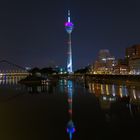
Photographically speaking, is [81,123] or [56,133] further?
[81,123]

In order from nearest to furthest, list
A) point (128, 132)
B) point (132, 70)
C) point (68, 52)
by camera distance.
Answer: point (128, 132) < point (132, 70) < point (68, 52)

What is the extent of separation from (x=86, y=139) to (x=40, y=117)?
337 inches

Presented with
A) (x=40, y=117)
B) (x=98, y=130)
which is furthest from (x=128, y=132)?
(x=40, y=117)

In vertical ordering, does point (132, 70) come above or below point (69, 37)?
below

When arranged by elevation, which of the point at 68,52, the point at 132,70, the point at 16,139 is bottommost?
the point at 16,139

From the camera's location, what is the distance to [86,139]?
602 inches

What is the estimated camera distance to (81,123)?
19.8 metres

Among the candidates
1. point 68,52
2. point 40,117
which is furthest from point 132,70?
point 40,117

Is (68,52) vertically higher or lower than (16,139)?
higher

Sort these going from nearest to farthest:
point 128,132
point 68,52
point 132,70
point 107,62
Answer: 1. point 128,132
2. point 132,70
3. point 68,52
4. point 107,62

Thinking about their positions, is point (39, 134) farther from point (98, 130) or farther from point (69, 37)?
point (69, 37)

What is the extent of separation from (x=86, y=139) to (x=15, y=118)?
927 centimetres

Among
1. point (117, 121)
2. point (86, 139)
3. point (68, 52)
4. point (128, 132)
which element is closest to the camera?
point (86, 139)

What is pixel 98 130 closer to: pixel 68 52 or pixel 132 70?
pixel 132 70
